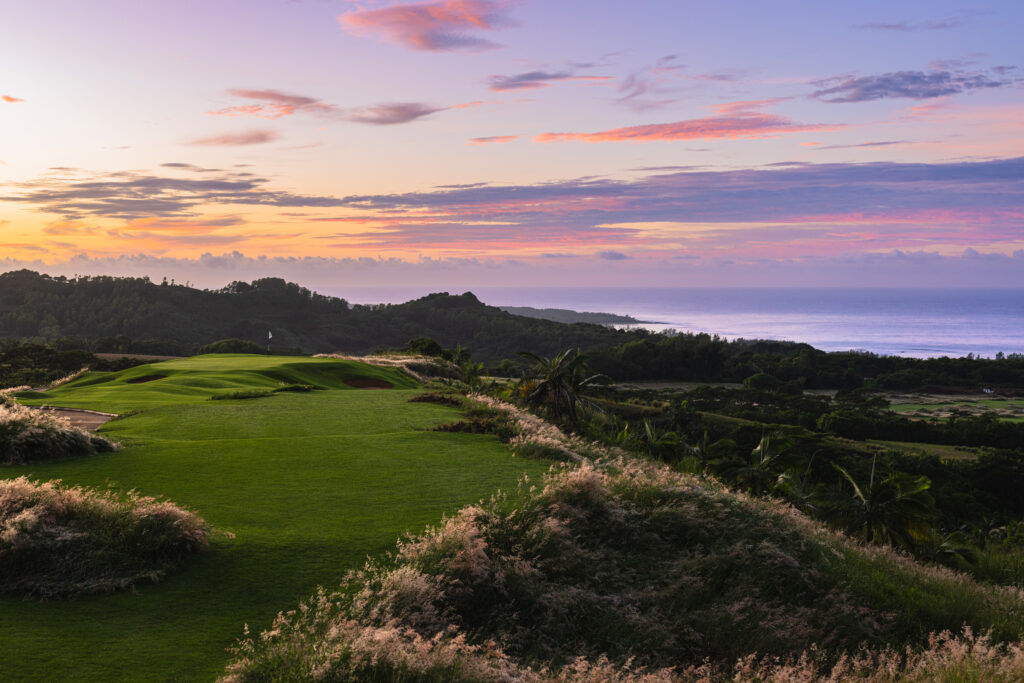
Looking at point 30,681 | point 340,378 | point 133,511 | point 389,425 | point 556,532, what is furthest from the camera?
point 340,378

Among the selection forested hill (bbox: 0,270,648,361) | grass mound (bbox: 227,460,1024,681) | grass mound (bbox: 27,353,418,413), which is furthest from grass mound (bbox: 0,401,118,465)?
forested hill (bbox: 0,270,648,361)

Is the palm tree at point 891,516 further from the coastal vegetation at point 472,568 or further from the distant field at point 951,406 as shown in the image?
the distant field at point 951,406

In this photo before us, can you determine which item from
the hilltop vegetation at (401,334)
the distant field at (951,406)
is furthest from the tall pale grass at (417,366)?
the distant field at (951,406)

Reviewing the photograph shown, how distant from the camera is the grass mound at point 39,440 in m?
10.4

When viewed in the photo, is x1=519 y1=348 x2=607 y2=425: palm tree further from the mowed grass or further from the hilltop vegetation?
the hilltop vegetation

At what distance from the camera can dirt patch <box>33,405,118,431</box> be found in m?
14.5

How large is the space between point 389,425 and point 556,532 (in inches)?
338

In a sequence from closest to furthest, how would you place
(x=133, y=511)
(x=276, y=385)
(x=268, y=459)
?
(x=133, y=511) → (x=268, y=459) → (x=276, y=385)

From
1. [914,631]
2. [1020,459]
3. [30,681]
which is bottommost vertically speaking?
[1020,459]

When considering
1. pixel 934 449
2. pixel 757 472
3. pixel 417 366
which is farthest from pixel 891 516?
pixel 934 449

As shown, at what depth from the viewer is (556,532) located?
794cm

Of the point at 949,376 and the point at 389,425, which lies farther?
the point at 949,376

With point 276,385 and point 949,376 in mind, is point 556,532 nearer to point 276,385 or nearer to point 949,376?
point 276,385

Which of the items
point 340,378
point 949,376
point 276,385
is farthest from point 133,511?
point 949,376
